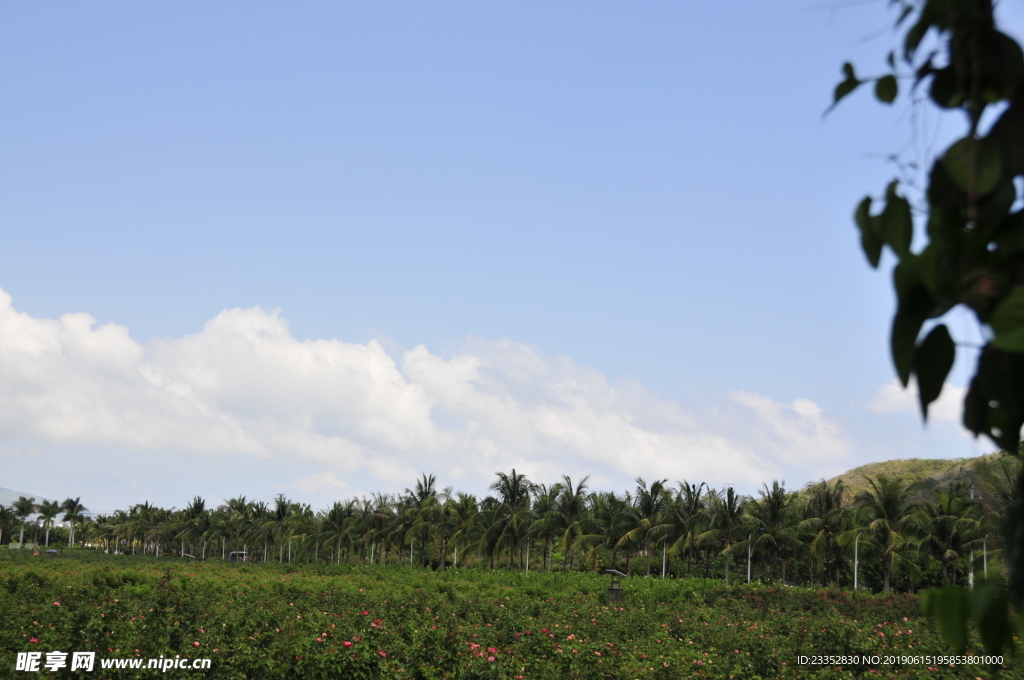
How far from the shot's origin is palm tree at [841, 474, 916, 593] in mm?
35188

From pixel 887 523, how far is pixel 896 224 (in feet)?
129

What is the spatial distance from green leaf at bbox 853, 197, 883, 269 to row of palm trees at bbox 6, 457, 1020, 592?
30.5 metres

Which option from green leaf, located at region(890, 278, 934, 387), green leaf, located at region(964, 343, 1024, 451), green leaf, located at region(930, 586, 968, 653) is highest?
green leaf, located at region(890, 278, 934, 387)

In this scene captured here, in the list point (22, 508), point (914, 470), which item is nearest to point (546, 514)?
point (914, 470)

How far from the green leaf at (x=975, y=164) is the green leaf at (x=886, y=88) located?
175 millimetres

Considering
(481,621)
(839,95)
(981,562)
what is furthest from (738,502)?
(839,95)

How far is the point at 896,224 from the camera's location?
2.84 ft

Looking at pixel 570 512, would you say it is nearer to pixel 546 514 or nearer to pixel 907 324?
pixel 546 514

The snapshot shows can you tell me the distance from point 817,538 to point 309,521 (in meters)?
40.8

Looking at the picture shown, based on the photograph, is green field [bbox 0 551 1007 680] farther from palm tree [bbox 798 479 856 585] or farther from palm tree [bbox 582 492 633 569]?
palm tree [bbox 582 492 633 569]

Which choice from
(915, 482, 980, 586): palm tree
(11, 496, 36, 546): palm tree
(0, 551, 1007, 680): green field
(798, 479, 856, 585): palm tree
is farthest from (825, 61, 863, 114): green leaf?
(11, 496, 36, 546): palm tree

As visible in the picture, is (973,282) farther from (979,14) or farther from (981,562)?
(981,562)

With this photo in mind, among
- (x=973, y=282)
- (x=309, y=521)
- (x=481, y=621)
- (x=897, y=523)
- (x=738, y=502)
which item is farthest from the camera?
(x=309, y=521)

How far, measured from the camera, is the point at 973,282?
2.67ft
